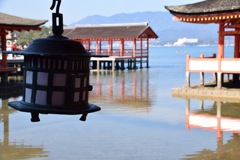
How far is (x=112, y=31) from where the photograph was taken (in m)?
43.8

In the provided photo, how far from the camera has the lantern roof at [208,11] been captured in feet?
66.8

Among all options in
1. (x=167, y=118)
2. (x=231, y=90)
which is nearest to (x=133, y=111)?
(x=167, y=118)

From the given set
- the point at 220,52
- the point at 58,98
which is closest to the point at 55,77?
the point at 58,98

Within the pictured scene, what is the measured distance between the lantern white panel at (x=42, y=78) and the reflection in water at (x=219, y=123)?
694cm

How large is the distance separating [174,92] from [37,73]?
63.1 feet

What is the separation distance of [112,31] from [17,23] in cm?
1922

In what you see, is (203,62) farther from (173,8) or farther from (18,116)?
(18,116)

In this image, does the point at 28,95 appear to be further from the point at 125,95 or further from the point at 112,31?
the point at 112,31

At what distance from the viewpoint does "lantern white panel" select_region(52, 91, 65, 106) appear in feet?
10.8

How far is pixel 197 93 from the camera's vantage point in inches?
839

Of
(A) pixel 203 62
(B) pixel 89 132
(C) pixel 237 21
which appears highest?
(C) pixel 237 21

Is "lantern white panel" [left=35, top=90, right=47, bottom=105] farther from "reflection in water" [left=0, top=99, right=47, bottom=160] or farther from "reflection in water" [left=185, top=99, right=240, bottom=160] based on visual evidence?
"reflection in water" [left=185, top=99, right=240, bottom=160]

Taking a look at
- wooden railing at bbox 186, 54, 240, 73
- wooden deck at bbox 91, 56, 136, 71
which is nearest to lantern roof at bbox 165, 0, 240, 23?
wooden railing at bbox 186, 54, 240, 73

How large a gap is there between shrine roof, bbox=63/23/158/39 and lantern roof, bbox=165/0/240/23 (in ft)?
62.9
